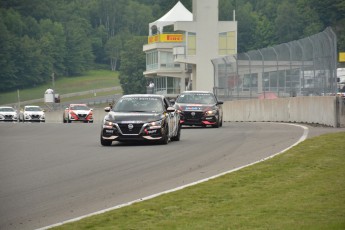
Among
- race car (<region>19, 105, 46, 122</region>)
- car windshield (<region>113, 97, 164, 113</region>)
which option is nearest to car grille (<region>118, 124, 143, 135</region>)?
car windshield (<region>113, 97, 164, 113</region>)

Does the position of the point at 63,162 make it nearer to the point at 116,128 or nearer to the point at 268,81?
the point at 116,128

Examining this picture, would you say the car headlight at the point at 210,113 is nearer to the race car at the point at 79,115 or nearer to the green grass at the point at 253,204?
the green grass at the point at 253,204

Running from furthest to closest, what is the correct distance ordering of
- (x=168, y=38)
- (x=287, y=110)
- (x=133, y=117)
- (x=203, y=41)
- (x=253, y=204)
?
(x=168, y=38), (x=203, y=41), (x=287, y=110), (x=133, y=117), (x=253, y=204)

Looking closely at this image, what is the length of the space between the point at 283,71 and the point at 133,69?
419 feet

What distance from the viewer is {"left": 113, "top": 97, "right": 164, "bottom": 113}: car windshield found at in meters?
27.4

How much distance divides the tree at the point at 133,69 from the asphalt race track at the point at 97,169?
138 metres

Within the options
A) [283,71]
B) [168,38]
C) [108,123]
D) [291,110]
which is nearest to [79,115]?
[283,71]

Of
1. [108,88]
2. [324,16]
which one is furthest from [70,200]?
[108,88]

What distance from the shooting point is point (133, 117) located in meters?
26.5

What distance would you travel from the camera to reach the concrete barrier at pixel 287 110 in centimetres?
3450

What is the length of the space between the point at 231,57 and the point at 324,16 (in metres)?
120

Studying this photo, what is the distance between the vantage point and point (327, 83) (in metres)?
35.7

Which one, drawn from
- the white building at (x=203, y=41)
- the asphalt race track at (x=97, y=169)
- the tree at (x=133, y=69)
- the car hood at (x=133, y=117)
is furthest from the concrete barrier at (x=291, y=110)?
the tree at (x=133, y=69)

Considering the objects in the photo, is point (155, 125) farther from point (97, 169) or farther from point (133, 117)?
point (97, 169)
